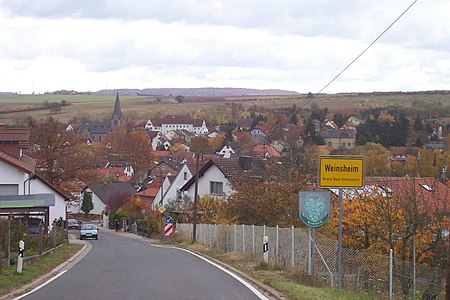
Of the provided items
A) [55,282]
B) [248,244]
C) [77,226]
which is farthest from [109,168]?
[55,282]

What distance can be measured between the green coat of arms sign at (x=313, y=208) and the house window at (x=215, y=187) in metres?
42.6

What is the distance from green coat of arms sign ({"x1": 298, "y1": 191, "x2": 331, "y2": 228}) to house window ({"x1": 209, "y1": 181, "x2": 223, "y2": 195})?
4257 cm

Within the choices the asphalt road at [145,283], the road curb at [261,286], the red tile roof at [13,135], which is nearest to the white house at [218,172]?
the red tile roof at [13,135]

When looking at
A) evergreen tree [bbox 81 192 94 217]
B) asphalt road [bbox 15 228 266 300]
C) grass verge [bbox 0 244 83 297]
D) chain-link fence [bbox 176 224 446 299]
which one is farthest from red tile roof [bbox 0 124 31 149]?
evergreen tree [bbox 81 192 94 217]

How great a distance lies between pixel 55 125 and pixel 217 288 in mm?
47338

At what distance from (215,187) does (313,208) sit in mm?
43750

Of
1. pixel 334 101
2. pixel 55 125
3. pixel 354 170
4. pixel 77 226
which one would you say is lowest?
pixel 77 226

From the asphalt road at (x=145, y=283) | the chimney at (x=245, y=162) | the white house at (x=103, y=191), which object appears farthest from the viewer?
the white house at (x=103, y=191)

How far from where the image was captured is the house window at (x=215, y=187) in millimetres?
61875

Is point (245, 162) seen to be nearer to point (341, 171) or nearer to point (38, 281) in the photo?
point (38, 281)

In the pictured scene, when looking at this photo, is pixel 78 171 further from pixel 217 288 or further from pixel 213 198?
pixel 217 288

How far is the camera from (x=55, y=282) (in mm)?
19844

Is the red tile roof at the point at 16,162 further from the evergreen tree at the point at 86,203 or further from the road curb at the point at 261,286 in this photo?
the evergreen tree at the point at 86,203

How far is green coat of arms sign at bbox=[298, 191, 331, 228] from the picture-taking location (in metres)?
18.9
